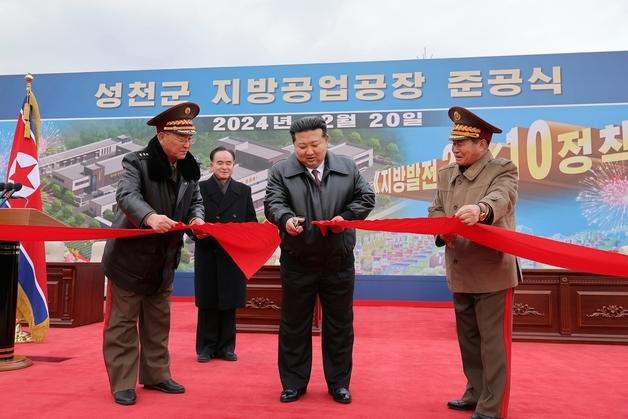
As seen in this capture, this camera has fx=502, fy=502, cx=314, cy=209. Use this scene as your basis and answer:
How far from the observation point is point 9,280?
108 inches

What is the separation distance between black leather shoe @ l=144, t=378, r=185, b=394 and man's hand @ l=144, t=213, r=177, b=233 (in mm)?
756

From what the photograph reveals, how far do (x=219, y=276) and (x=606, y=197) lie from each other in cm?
479

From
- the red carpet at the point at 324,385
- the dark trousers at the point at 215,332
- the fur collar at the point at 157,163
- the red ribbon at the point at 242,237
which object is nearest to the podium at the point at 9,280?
the red carpet at the point at 324,385

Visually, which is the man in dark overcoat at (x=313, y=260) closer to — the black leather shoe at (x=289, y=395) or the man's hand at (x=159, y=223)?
the black leather shoe at (x=289, y=395)

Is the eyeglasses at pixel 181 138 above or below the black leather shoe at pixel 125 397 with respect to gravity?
above

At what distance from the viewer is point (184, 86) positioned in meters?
6.70

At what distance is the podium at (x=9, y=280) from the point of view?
2721mm

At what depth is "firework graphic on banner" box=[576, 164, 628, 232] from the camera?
18.9ft

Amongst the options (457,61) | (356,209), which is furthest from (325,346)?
(457,61)

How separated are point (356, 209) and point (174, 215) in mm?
844

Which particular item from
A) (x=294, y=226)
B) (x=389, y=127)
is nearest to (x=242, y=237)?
(x=294, y=226)

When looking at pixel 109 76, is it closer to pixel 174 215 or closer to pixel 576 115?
pixel 174 215

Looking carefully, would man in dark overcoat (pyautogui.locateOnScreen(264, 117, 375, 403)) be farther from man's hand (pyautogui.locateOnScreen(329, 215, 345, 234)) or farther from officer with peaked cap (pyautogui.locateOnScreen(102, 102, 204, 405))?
officer with peaked cap (pyautogui.locateOnScreen(102, 102, 204, 405))

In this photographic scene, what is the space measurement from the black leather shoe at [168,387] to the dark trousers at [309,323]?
1.61ft
